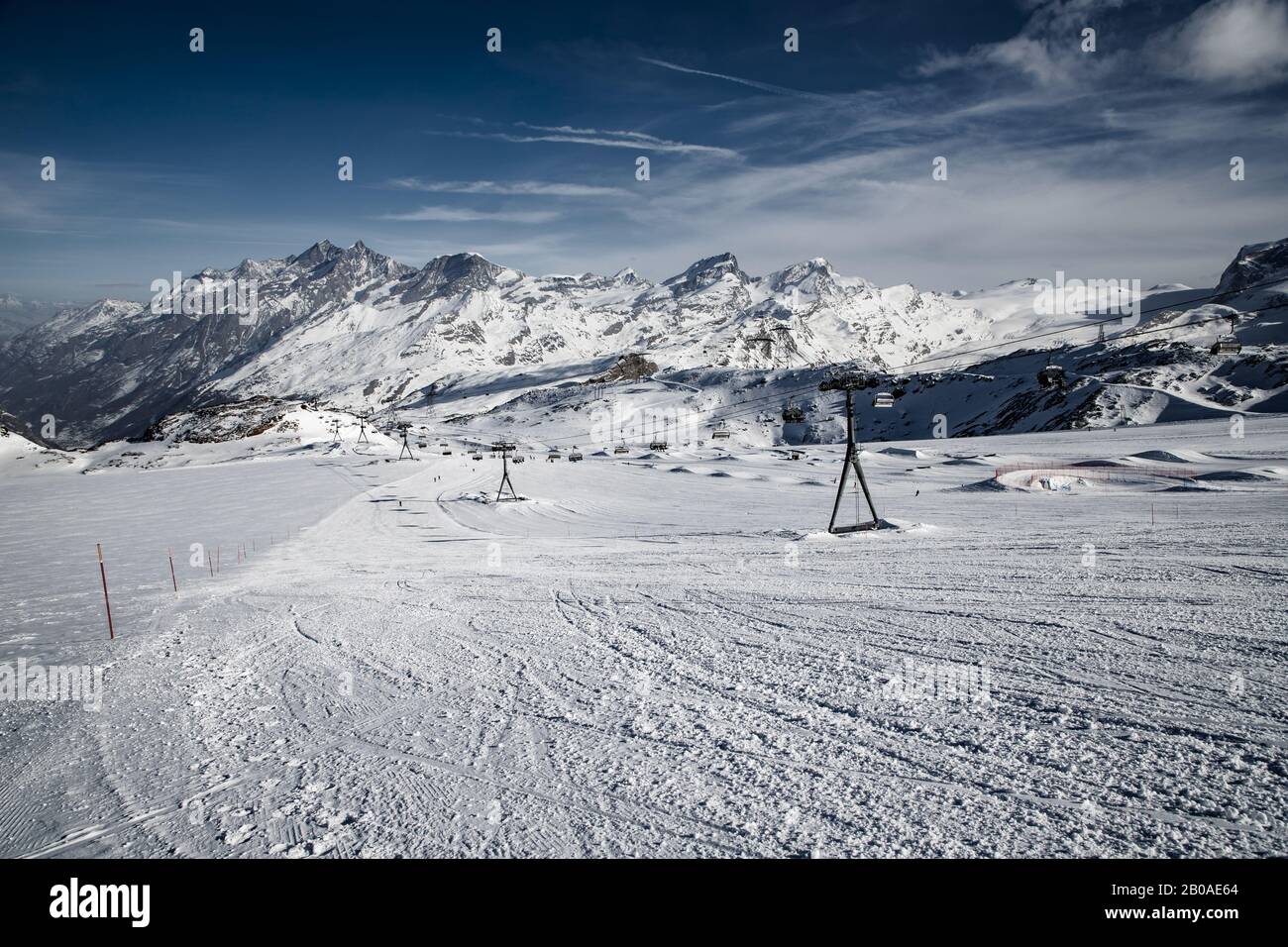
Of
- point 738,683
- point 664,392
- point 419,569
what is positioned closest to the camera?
point 738,683

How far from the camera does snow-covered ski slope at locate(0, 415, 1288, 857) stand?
5.59m

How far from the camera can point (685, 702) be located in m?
8.23

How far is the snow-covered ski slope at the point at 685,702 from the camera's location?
Answer: 220 inches

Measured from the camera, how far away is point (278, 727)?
8133 mm

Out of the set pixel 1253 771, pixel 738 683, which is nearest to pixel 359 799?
pixel 738 683
